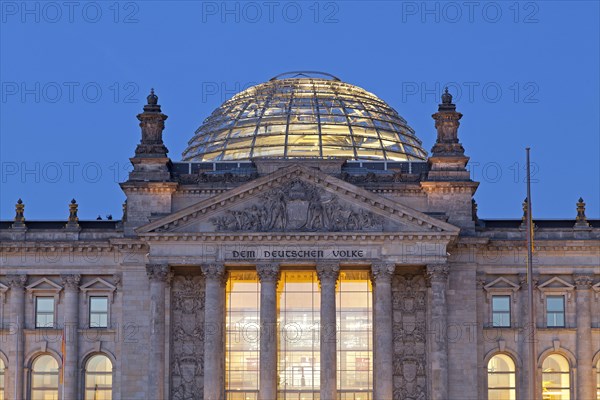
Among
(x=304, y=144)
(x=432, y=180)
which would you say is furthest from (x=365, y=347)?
(x=304, y=144)

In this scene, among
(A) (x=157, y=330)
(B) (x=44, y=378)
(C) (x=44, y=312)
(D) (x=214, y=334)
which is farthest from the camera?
(C) (x=44, y=312)

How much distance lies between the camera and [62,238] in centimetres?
9419

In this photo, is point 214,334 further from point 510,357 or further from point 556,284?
point 556,284

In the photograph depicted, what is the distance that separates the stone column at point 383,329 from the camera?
290 ft

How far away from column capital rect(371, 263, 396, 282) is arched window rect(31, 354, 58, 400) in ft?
68.2

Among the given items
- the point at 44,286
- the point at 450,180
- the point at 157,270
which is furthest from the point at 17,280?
the point at 450,180

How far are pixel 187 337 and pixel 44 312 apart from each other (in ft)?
30.8

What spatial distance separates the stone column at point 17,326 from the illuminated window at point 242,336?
12.6m

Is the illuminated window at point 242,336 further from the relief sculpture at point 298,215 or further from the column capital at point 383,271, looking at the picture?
the column capital at point 383,271

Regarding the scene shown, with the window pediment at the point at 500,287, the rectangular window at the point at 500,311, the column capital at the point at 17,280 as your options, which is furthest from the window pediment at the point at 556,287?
the column capital at the point at 17,280

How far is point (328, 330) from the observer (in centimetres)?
8900

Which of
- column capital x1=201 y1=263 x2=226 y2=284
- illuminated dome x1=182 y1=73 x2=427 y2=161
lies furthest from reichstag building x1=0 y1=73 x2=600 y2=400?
illuminated dome x1=182 y1=73 x2=427 y2=161

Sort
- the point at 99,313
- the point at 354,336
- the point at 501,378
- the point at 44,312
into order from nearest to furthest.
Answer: the point at 354,336 → the point at 501,378 → the point at 99,313 → the point at 44,312

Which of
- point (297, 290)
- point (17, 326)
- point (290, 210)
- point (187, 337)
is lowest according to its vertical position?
point (187, 337)
